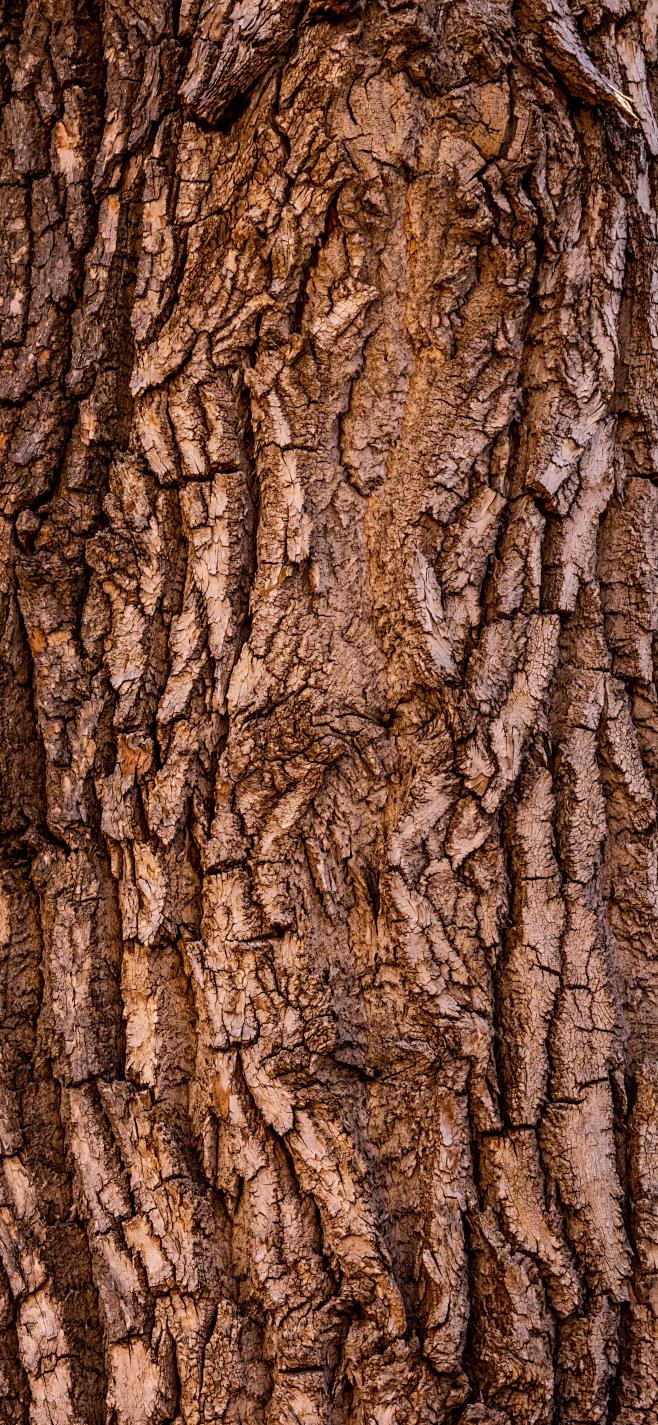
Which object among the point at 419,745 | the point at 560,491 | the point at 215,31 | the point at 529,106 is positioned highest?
the point at 215,31

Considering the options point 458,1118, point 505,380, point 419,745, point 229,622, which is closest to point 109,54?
point 505,380

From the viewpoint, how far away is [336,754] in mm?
1416

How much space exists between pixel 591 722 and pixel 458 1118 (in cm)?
59

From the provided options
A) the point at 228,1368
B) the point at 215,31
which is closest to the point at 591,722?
the point at 228,1368

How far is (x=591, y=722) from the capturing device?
59.1 inches

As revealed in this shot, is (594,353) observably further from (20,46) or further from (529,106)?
(20,46)

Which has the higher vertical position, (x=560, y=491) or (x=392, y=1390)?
(x=560, y=491)

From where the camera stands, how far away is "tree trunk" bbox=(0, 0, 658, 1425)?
1.37 metres

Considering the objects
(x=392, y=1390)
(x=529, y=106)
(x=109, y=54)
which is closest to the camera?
(x=392, y=1390)

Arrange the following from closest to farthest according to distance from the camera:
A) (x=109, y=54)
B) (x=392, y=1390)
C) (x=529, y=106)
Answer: (x=392, y=1390)
(x=529, y=106)
(x=109, y=54)

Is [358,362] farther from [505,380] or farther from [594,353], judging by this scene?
[594,353]

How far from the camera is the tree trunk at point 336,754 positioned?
137cm

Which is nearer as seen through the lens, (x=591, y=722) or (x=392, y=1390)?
(x=392, y=1390)

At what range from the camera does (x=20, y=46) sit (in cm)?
160
